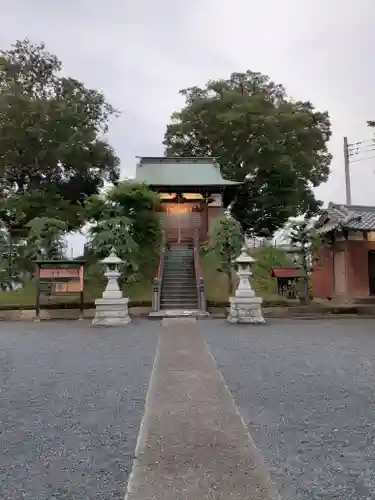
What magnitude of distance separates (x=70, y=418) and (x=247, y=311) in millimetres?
8530

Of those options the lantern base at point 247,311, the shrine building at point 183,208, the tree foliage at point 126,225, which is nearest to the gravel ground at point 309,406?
the lantern base at point 247,311

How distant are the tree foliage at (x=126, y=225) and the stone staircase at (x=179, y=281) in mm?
1078

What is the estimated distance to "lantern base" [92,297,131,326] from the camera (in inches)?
472

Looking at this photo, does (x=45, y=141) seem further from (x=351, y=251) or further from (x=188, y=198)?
(x=351, y=251)

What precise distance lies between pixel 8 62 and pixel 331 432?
74.2 feet

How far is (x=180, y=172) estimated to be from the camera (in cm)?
2436

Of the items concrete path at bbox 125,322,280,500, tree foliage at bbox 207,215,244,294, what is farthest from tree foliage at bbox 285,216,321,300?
concrete path at bbox 125,322,280,500

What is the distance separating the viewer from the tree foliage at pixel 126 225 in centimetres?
1553

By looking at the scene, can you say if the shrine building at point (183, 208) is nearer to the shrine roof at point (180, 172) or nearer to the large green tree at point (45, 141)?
the shrine roof at point (180, 172)

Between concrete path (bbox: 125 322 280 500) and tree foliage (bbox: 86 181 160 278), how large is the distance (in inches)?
425

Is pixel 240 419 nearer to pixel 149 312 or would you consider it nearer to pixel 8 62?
pixel 149 312

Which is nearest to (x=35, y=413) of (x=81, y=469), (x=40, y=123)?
(x=81, y=469)

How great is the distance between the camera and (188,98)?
2725 cm

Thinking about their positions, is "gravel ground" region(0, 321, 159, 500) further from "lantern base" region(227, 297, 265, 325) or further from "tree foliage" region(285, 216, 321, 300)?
"tree foliage" region(285, 216, 321, 300)
